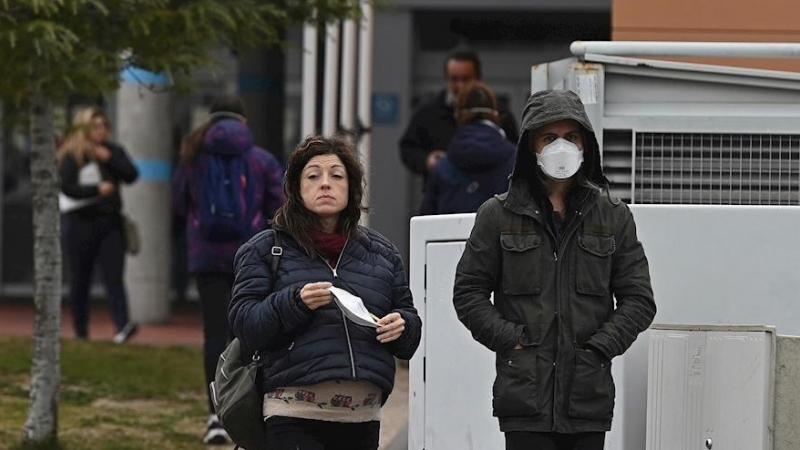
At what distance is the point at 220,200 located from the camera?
28.0 feet

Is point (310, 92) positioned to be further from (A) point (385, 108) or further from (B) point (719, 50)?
(B) point (719, 50)

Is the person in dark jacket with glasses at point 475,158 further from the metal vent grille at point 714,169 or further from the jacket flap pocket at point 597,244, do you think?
the jacket flap pocket at point 597,244

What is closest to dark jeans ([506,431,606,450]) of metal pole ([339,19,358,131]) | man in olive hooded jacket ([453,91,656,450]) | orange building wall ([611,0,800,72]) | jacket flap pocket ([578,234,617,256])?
man in olive hooded jacket ([453,91,656,450])

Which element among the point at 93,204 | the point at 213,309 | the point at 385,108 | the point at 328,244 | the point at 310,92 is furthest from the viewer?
the point at 385,108

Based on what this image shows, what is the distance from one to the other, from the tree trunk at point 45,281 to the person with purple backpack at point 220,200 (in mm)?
735

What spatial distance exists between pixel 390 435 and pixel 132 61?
2388mm

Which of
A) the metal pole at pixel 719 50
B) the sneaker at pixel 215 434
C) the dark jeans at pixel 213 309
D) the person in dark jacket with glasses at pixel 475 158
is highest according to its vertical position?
the metal pole at pixel 719 50

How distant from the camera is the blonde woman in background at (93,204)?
12555mm

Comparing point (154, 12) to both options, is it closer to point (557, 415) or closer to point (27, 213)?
point (557, 415)

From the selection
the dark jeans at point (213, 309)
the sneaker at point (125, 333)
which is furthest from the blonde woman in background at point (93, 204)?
the dark jeans at point (213, 309)

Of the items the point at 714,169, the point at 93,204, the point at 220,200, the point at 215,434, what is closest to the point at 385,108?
the point at 93,204

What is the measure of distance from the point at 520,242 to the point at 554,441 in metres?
0.60

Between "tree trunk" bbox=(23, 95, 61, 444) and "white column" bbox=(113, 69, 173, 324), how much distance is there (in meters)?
6.67

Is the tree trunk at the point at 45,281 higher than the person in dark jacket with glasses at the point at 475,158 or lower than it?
lower
